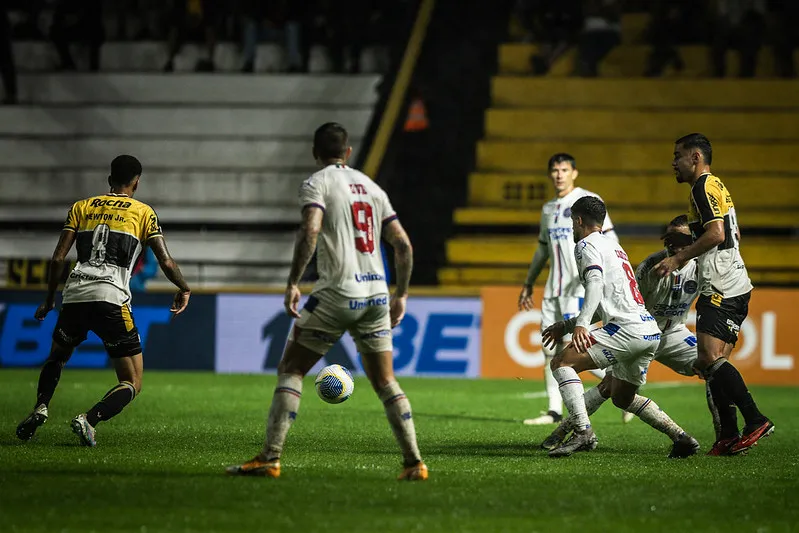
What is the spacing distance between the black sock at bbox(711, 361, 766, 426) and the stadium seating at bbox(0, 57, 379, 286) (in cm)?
1399

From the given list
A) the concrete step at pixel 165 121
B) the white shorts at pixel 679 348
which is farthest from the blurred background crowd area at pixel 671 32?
the white shorts at pixel 679 348

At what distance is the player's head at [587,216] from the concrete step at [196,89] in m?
15.9

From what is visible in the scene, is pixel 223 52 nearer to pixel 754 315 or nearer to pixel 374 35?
pixel 374 35

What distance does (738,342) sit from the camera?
1697cm

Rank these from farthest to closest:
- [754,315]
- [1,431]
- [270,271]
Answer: [270,271], [754,315], [1,431]

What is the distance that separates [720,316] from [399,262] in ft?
9.95

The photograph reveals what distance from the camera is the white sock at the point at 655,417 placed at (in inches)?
348

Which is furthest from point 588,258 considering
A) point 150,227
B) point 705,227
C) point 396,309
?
point 150,227

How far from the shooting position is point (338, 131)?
727cm

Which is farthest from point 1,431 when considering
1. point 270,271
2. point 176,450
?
point 270,271

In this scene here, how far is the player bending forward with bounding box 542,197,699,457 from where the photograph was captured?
28.2 feet

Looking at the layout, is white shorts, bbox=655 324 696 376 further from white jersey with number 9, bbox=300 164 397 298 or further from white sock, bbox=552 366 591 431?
white jersey with number 9, bbox=300 164 397 298

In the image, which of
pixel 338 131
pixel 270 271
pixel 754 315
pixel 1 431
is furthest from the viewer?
pixel 270 271

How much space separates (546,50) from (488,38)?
120 cm
